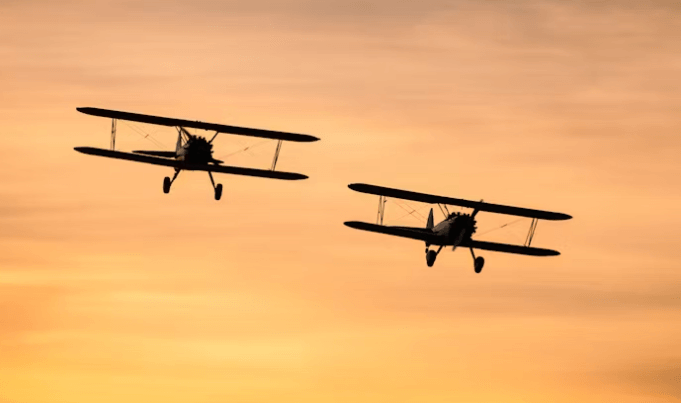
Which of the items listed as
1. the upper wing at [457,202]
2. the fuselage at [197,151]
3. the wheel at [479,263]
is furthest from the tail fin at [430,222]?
the fuselage at [197,151]

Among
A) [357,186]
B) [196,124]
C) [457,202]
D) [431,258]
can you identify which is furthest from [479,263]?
[196,124]

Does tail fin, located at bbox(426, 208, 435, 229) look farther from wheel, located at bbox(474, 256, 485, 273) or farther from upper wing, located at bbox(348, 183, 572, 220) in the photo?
wheel, located at bbox(474, 256, 485, 273)

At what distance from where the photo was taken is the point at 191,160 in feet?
248

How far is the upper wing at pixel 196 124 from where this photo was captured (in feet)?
245

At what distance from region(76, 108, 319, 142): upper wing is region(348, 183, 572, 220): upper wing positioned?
369 cm

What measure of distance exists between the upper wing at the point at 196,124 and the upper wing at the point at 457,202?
3.69 metres

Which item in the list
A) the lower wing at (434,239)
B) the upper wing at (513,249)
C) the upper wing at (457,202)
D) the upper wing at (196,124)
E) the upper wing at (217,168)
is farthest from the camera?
the upper wing at (513,249)

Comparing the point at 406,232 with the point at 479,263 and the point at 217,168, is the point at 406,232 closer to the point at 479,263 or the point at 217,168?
the point at 479,263

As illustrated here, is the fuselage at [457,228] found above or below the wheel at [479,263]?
above

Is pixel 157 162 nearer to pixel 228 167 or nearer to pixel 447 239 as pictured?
pixel 228 167

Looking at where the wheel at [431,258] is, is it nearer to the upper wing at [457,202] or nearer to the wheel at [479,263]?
the upper wing at [457,202]

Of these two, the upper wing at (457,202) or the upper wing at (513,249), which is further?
the upper wing at (513,249)

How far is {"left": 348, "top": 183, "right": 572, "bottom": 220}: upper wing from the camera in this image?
75.6 m

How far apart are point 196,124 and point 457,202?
13567mm
